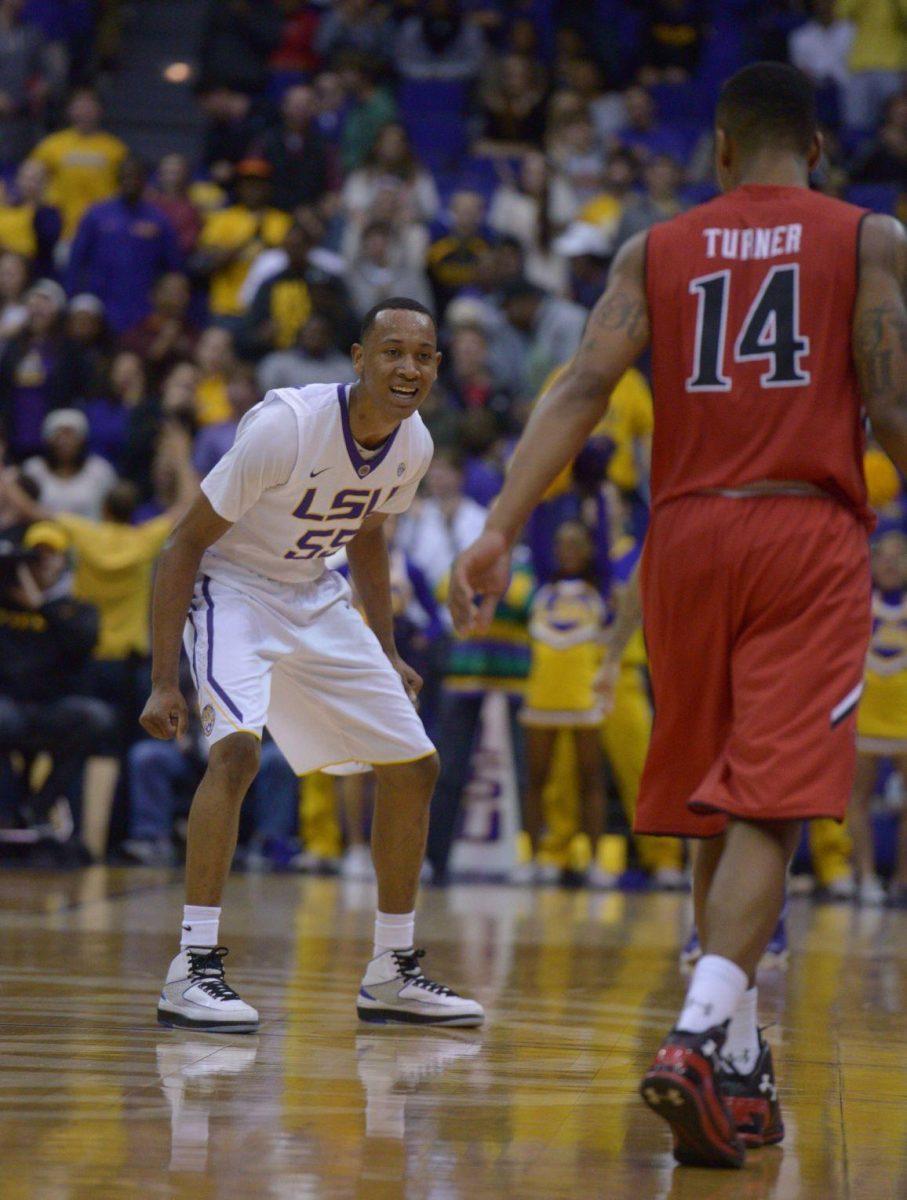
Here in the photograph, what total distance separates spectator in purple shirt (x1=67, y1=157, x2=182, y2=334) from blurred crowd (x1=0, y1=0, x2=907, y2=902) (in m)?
0.03

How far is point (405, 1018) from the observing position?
17.8ft

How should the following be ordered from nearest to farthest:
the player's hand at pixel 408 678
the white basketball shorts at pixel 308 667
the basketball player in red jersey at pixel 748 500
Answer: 1. the basketball player in red jersey at pixel 748 500
2. the white basketball shorts at pixel 308 667
3. the player's hand at pixel 408 678

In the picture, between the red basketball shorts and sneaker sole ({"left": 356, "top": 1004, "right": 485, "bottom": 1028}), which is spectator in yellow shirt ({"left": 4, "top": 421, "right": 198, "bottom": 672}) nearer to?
sneaker sole ({"left": 356, "top": 1004, "right": 485, "bottom": 1028})

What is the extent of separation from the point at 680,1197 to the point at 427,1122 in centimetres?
73

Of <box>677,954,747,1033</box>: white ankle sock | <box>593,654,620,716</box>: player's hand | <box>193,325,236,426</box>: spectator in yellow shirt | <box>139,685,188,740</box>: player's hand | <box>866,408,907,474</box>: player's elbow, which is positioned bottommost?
<box>677,954,747,1033</box>: white ankle sock

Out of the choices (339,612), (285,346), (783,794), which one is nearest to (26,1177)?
(783,794)

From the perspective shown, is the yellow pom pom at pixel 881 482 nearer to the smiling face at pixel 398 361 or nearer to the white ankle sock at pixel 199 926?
the smiling face at pixel 398 361

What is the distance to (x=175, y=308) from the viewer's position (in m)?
14.3

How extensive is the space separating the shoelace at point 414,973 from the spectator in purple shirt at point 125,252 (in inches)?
393

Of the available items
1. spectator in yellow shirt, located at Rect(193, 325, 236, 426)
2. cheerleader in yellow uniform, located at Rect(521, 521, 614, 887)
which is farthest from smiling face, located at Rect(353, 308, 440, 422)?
spectator in yellow shirt, located at Rect(193, 325, 236, 426)

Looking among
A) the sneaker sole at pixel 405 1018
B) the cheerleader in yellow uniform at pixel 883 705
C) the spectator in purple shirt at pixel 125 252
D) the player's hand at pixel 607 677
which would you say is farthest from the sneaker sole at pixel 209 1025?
the spectator in purple shirt at pixel 125 252

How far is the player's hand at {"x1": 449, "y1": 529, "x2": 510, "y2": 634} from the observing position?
3734 millimetres

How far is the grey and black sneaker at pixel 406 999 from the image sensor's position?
539 cm

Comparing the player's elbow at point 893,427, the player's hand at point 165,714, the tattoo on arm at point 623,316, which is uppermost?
the tattoo on arm at point 623,316
